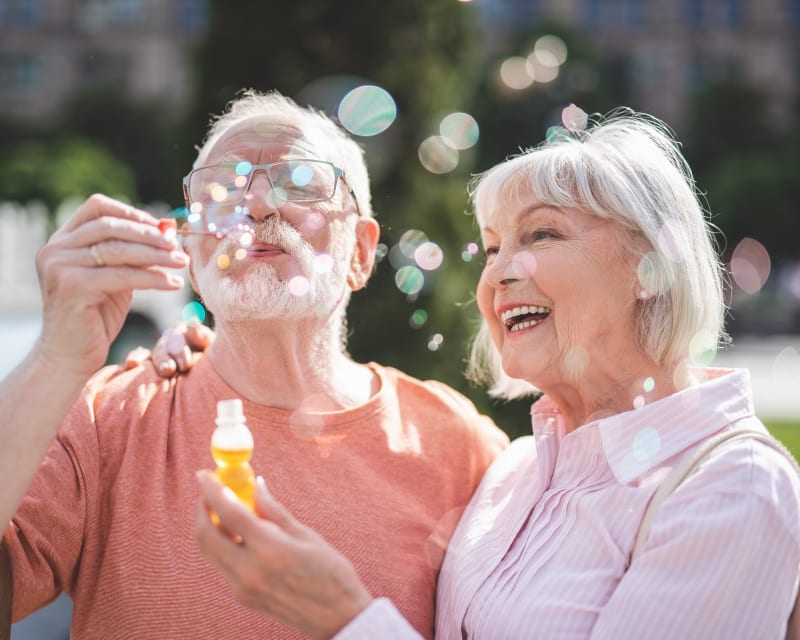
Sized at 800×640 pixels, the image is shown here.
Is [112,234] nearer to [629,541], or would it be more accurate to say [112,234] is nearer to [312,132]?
[312,132]

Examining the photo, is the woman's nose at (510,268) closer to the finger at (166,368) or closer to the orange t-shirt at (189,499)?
the orange t-shirt at (189,499)

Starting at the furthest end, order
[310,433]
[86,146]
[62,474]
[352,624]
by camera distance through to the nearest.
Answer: [86,146] < [310,433] < [62,474] < [352,624]

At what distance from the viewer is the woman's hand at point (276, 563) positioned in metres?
1.55

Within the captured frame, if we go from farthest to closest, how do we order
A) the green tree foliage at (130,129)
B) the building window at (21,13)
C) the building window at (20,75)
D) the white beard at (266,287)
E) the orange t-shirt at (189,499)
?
1. the building window at (21,13)
2. the building window at (20,75)
3. the green tree foliage at (130,129)
4. the white beard at (266,287)
5. the orange t-shirt at (189,499)

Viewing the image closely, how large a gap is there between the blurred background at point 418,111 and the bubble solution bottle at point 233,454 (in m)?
1.79

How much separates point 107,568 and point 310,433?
66cm

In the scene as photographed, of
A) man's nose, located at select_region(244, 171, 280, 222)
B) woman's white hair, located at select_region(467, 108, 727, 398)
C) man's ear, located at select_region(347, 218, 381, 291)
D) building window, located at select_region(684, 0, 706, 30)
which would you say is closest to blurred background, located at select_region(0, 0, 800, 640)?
building window, located at select_region(684, 0, 706, 30)

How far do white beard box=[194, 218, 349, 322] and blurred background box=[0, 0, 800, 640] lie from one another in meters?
0.89

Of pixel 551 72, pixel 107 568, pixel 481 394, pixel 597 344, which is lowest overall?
pixel 481 394

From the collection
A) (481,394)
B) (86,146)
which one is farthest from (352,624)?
(86,146)

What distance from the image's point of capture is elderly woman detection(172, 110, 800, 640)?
1768 mm

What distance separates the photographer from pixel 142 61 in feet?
138

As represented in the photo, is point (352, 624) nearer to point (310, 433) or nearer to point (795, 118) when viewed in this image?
point (310, 433)

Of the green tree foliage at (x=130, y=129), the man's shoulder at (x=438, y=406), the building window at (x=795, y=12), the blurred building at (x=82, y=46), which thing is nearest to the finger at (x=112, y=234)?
the man's shoulder at (x=438, y=406)
